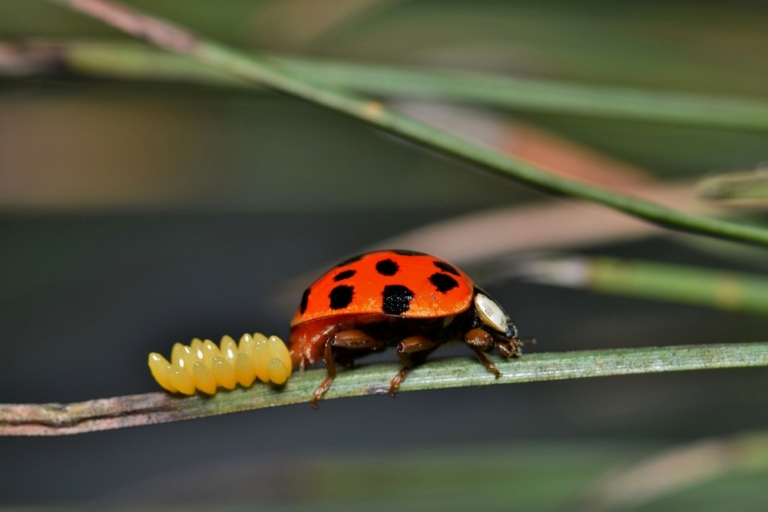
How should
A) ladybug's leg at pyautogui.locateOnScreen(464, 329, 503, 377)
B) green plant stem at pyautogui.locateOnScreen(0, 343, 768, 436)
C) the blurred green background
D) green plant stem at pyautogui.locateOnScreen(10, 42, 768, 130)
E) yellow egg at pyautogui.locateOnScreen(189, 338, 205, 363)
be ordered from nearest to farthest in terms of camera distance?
green plant stem at pyautogui.locateOnScreen(0, 343, 768, 436), yellow egg at pyautogui.locateOnScreen(189, 338, 205, 363), ladybug's leg at pyautogui.locateOnScreen(464, 329, 503, 377), green plant stem at pyautogui.locateOnScreen(10, 42, 768, 130), the blurred green background

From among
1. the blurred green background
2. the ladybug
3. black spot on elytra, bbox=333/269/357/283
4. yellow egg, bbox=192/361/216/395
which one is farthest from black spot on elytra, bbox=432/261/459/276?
yellow egg, bbox=192/361/216/395

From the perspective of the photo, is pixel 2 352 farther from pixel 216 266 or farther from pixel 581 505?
Result: pixel 581 505

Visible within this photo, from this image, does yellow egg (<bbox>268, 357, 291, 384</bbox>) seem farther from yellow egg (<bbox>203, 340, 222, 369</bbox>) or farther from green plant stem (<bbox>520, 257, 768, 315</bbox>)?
green plant stem (<bbox>520, 257, 768, 315</bbox>)

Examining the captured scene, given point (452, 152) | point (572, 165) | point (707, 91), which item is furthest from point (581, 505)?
point (707, 91)

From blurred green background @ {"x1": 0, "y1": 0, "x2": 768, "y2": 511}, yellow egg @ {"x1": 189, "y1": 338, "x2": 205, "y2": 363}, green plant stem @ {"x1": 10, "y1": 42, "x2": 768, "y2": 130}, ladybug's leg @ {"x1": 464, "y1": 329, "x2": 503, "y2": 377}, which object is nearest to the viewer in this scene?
yellow egg @ {"x1": 189, "y1": 338, "x2": 205, "y2": 363}

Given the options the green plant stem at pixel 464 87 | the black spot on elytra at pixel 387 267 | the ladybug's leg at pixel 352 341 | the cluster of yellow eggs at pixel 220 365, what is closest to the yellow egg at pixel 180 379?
the cluster of yellow eggs at pixel 220 365

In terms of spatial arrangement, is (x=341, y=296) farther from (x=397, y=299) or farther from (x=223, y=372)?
(x=223, y=372)
